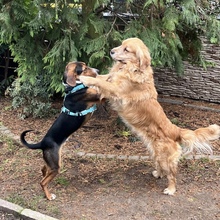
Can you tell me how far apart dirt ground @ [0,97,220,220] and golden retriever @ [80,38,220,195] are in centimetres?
33

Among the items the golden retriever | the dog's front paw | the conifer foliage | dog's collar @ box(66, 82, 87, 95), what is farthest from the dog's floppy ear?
the conifer foliage

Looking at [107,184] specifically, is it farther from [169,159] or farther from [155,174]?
[169,159]

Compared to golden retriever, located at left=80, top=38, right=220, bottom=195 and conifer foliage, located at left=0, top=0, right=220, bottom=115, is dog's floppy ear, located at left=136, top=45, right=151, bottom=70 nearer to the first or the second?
golden retriever, located at left=80, top=38, right=220, bottom=195

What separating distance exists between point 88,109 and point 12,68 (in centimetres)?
483

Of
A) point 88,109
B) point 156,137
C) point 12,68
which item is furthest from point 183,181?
point 12,68

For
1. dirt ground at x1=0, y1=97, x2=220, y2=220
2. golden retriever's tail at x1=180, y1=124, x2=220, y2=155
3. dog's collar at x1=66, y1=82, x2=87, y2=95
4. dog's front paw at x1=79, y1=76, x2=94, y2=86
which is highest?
dog's front paw at x1=79, y1=76, x2=94, y2=86

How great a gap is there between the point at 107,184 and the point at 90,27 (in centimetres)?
233

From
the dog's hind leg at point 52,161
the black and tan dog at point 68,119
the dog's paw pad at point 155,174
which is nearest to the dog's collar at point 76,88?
the black and tan dog at point 68,119

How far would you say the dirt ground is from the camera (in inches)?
148

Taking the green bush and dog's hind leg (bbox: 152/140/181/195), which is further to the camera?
the green bush

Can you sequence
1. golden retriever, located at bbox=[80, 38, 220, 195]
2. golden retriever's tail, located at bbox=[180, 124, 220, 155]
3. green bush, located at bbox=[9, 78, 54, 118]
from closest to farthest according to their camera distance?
golden retriever, located at bbox=[80, 38, 220, 195]
golden retriever's tail, located at bbox=[180, 124, 220, 155]
green bush, located at bbox=[9, 78, 54, 118]

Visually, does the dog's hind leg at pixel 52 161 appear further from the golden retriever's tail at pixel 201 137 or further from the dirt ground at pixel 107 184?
the golden retriever's tail at pixel 201 137

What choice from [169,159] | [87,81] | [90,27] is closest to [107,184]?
[169,159]

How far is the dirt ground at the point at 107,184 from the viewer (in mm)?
3752
